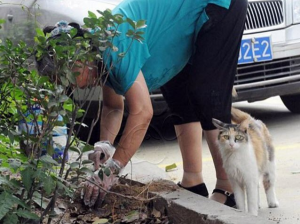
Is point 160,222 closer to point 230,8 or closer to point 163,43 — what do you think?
point 163,43

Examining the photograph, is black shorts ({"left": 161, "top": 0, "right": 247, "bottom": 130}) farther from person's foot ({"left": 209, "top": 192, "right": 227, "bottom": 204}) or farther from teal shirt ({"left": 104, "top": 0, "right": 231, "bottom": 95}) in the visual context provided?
person's foot ({"left": 209, "top": 192, "right": 227, "bottom": 204})

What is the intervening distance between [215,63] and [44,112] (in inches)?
49.5

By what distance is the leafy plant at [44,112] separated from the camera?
295cm

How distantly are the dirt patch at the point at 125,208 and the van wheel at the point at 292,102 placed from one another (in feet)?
14.7

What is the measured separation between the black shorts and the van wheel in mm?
4209

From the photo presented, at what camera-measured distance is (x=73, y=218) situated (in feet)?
12.8

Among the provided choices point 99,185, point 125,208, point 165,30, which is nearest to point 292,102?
point 165,30

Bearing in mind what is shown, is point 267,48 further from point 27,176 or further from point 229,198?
point 27,176

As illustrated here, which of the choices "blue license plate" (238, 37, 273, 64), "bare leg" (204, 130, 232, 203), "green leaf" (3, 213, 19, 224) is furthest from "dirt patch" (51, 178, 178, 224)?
"blue license plate" (238, 37, 273, 64)

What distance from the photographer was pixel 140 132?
3604mm

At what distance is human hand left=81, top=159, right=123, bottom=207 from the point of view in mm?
3496

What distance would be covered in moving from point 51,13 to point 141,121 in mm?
3241

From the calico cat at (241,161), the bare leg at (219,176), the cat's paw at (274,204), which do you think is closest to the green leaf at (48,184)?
the calico cat at (241,161)

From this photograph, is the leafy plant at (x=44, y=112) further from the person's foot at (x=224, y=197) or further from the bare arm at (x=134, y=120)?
the person's foot at (x=224, y=197)
